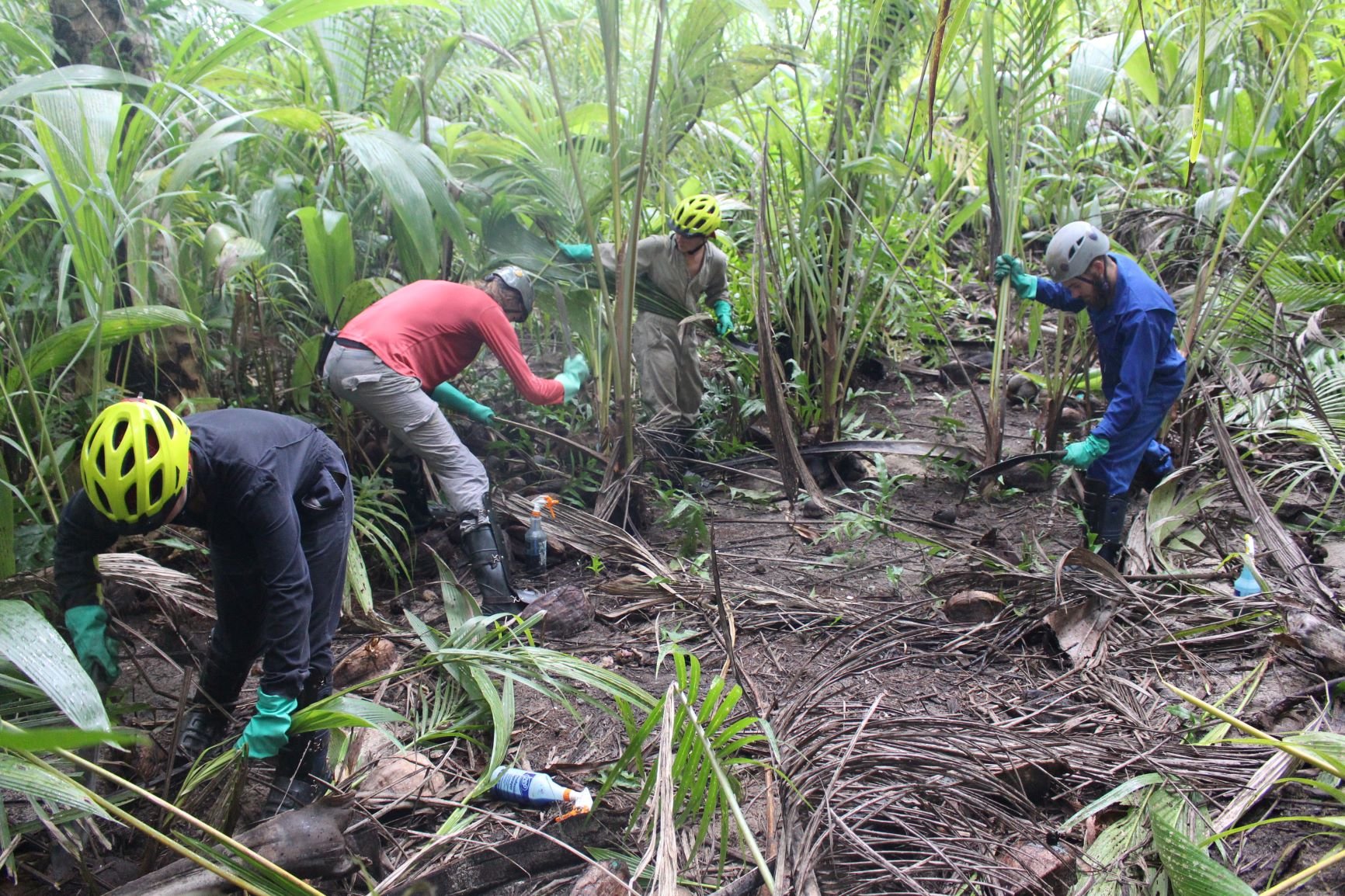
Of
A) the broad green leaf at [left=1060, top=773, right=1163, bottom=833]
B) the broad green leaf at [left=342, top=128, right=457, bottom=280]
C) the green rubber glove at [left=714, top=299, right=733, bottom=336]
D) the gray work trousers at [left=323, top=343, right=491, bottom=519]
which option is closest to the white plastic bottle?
the broad green leaf at [left=1060, top=773, right=1163, bottom=833]

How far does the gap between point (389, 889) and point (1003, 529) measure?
9.67 feet

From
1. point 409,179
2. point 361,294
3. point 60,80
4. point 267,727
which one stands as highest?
point 60,80

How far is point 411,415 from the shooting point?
11.6 ft

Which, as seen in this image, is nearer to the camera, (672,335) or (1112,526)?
(1112,526)

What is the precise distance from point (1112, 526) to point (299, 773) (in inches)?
119

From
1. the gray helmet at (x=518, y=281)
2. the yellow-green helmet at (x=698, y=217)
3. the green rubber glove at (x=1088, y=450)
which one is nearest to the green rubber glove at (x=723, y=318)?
the yellow-green helmet at (x=698, y=217)

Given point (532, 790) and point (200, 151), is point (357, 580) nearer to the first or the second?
point (532, 790)

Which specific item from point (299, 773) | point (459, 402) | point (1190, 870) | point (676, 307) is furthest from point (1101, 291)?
point (299, 773)

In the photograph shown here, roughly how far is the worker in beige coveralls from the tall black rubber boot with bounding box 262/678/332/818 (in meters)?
2.57

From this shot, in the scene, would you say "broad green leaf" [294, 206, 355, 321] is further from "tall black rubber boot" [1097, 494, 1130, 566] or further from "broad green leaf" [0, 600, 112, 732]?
"tall black rubber boot" [1097, 494, 1130, 566]

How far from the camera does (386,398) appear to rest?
3.49 meters

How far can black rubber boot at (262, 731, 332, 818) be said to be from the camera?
2.20 m

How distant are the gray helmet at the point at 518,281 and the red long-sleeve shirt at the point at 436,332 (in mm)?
111

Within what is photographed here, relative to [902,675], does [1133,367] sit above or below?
above
